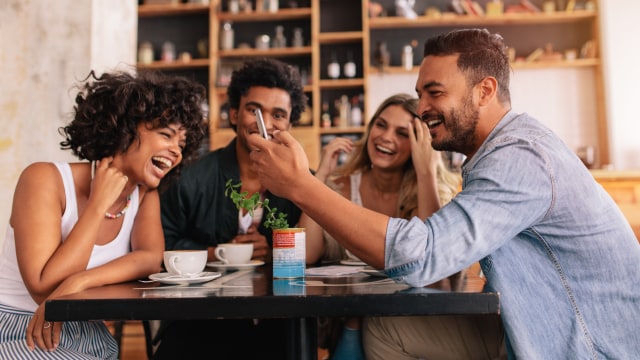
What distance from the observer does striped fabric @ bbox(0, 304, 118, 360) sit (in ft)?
3.86

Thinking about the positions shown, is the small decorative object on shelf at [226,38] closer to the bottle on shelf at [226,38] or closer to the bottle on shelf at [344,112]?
the bottle on shelf at [226,38]

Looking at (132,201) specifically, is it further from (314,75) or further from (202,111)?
(314,75)

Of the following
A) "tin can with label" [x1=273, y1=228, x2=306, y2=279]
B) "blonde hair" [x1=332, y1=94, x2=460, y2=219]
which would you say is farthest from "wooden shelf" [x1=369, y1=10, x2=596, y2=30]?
"tin can with label" [x1=273, y1=228, x2=306, y2=279]

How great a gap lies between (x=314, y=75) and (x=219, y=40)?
0.97m

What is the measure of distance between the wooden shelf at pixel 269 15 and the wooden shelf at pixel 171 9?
195 mm

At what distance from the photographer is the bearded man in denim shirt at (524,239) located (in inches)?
40.8

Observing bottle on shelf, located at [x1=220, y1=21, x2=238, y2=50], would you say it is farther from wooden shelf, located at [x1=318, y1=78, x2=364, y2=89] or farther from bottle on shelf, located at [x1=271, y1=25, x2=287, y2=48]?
wooden shelf, located at [x1=318, y1=78, x2=364, y2=89]

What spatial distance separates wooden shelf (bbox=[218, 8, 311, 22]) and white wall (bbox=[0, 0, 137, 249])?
2.34m

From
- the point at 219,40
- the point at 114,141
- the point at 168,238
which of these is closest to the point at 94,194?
the point at 114,141

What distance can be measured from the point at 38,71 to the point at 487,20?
356cm

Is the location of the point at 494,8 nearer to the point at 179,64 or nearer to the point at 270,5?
the point at 270,5

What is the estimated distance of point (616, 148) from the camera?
14.9ft

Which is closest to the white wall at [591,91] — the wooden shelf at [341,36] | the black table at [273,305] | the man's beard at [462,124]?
the wooden shelf at [341,36]

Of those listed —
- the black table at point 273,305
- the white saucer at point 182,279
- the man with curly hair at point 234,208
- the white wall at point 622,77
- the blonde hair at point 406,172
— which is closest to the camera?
the black table at point 273,305
